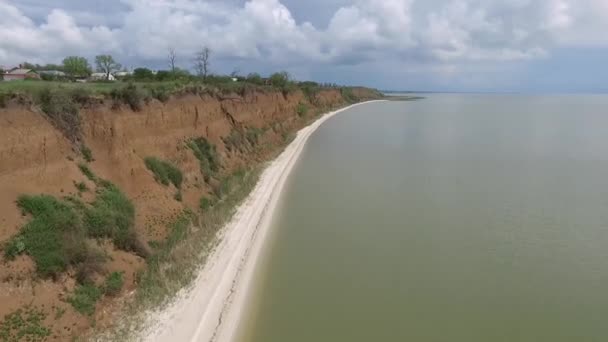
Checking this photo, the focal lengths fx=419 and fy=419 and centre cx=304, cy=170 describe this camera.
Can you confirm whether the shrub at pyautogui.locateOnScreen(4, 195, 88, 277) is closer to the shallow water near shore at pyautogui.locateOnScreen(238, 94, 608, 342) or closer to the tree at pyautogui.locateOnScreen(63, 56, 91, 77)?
the shallow water near shore at pyautogui.locateOnScreen(238, 94, 608, 342)

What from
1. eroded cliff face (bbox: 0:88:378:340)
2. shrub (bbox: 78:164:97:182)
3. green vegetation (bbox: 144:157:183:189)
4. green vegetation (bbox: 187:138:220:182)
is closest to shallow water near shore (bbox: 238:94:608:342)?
eroded cliff face (bbox: 0:88:378:340)

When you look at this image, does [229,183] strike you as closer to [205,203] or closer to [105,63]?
[205,203]

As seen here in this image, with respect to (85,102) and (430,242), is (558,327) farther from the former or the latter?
(85,102)

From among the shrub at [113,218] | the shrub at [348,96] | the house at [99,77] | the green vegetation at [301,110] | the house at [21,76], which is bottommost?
the shrub at [113,218]

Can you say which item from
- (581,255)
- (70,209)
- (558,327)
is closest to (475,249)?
(581,255)

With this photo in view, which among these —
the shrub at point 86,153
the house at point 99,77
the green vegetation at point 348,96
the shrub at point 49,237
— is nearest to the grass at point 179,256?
the shrub at point 49,237

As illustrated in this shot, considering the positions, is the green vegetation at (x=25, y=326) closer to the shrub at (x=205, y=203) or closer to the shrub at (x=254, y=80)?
the shrub at (x=205, y=203)
